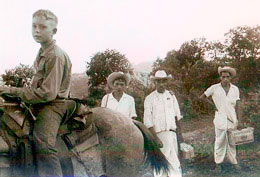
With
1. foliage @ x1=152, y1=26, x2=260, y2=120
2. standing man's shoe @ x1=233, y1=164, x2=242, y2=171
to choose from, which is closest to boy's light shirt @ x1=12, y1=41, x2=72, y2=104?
standing man's shoe @ x1=233, y1=164, x2=242, y2=171

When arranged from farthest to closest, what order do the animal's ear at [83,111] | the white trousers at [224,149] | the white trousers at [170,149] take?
the white trousers at [224,149], the white trousers at [170,149], the animal's ear at [83,111]

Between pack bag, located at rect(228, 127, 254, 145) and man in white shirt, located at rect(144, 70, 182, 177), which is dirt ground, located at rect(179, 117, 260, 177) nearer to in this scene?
pack bag, located at rect(228, 127, 254, 145)

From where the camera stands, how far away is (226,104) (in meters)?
8.40

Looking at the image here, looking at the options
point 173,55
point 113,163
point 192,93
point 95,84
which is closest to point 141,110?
point 95,84

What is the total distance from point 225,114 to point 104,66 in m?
5.81

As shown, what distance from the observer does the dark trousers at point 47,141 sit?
3.91 m

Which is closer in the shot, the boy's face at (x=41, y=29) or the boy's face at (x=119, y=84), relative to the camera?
the boy's face at (x=41, y=29)

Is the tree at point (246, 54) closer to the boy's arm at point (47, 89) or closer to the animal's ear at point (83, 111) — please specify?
the animal's ear at point (83, 111)

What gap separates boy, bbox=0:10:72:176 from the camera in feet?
12.9

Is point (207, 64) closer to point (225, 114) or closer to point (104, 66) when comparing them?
point (104, 66)

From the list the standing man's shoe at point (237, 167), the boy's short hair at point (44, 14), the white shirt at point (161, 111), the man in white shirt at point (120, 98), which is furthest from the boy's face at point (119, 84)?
the standing man's shoe at point (237, 167)

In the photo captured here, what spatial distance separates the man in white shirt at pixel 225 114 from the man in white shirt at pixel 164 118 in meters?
1.53

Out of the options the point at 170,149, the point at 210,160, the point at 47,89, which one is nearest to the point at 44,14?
the point at 47,89

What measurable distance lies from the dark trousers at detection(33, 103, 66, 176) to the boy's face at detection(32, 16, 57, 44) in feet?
2.28
